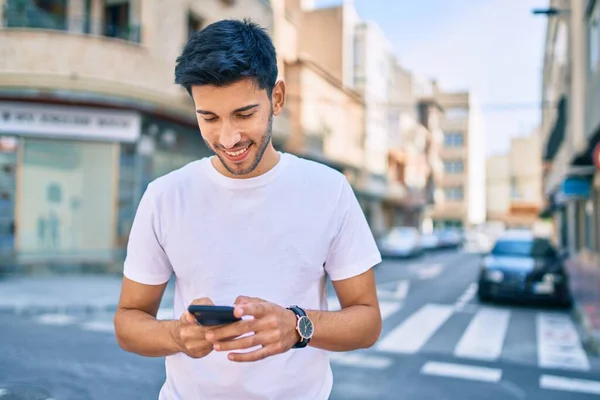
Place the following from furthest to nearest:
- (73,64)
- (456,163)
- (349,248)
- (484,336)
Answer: (456,163), (73,64), (484,336), (349,248)

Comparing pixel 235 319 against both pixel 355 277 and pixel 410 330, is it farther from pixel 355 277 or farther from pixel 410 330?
pixel 410 330

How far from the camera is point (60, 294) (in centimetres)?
1112

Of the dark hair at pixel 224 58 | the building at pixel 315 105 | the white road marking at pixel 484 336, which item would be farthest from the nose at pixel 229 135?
the building at pixel 315 105

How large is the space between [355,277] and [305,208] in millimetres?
256

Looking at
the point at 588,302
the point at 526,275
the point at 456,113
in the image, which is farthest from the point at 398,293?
the point at 456,113

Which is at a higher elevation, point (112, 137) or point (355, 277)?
point (112, 137)

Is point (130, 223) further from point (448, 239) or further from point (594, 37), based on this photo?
point (448, 239)

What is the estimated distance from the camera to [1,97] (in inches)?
552

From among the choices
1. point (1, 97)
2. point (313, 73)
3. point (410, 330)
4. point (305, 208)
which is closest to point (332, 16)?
point (313, 73)

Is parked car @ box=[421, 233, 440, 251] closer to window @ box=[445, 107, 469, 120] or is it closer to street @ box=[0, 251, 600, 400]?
street @ box=[0, 251, 600, 400]

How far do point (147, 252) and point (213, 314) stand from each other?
1.58ft

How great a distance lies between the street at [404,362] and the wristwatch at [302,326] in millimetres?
3382

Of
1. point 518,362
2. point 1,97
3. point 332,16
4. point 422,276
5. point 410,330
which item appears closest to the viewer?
point 518,362

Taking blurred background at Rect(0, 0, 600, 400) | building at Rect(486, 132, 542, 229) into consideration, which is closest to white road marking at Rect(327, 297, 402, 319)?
blurred background at Rect(0, 0, 600, 400)
